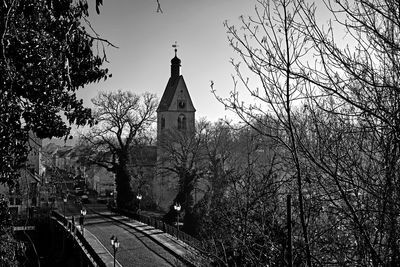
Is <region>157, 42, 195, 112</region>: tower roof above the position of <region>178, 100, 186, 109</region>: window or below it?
above

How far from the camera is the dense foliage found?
564 centimetres

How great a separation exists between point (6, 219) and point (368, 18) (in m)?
6.46

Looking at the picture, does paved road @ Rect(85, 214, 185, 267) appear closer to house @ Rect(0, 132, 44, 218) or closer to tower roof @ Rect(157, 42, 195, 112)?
house @ Rect(0, 132, 44, 218)

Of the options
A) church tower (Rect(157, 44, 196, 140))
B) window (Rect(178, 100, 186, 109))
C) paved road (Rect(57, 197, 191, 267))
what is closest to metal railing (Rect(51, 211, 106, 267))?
paved road (Rect(57, 197, 191, 267))

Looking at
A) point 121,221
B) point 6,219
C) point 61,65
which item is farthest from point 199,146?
point 61,65

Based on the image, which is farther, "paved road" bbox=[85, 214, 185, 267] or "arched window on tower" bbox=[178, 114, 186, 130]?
"arched window on tower" bbox=[178, 114, 186, 130]

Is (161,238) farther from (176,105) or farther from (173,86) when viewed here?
(173,86)

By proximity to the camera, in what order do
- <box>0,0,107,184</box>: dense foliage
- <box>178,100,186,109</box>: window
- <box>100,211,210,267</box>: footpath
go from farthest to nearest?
<box>178,100,186,109</box>: window < <box>100,211,210,267</box>: footpath < <box>0,0,107,184</box>: dense foliage

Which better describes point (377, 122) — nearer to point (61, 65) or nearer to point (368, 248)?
point (368, 248)

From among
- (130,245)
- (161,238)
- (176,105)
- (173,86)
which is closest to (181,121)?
(176,105)

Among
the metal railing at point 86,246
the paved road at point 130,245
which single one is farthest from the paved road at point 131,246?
the metal railing at point 86,246

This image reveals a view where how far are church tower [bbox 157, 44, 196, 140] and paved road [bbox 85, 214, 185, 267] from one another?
19300 millimetres

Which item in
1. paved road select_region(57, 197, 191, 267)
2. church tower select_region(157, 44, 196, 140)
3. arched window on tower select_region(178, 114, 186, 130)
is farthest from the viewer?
church tower select_region(157, 44, 196, 140)

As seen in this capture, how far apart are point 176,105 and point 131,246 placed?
27476 millimetres
